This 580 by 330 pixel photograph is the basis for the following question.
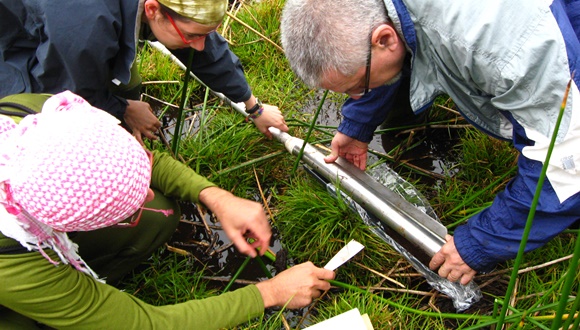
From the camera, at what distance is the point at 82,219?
128cm

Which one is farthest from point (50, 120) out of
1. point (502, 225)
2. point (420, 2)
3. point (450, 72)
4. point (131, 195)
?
point (502, 225)

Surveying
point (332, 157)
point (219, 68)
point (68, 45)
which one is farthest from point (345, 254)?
point (68, 45)

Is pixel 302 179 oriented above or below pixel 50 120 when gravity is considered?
below

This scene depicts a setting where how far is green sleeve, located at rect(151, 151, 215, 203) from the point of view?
74.1 inches

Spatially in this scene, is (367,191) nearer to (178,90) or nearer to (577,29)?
(577,29)

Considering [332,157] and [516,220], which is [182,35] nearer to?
[332,157]

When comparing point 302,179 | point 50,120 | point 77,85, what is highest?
point 50,120

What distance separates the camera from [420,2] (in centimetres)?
158

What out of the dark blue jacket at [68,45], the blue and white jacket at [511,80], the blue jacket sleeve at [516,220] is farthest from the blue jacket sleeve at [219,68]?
the blue jacket sleeve at [516,220]

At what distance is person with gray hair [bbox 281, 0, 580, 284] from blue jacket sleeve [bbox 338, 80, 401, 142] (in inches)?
11.4

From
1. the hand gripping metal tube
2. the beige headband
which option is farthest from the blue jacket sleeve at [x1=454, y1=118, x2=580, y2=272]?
the beige headband

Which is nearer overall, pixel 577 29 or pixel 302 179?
pixel 577 29

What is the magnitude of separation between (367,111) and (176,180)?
88cm

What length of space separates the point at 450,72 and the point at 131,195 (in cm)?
112
